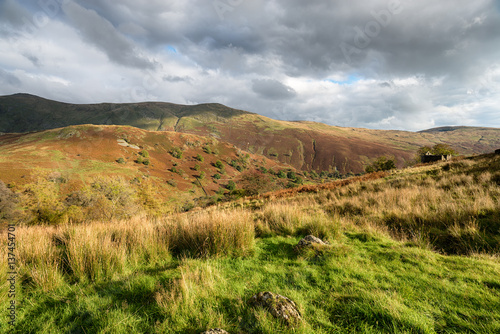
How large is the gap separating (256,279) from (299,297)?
0.86 m

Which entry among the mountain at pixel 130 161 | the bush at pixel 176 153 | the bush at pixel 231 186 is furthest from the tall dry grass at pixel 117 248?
the bush at pixel 176 153

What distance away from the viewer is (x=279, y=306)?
97.9 inches

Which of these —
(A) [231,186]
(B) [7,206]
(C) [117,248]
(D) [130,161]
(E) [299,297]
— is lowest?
(A) [231,186]

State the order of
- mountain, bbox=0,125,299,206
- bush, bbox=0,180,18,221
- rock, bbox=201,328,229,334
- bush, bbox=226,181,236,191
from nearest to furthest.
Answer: rock, bbox=201,328,229,334
bush, bbox=0,180,18,221
mountain, bbox=0,125,299,206
bush, bbox=226,181,236,191

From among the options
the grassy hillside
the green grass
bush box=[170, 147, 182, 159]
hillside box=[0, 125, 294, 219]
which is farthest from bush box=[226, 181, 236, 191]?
the green grass

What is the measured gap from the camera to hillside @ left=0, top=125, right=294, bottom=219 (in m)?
43.6

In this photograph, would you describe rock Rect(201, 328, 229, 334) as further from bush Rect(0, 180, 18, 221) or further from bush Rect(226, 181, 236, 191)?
bush Rect(226, 181, 236, 191)

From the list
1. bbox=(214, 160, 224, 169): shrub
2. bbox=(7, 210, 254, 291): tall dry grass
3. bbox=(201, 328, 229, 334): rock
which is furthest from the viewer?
bbox=(214, 160, 224, 169): shrub

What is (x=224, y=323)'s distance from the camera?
2.38m

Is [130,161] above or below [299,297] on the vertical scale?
below

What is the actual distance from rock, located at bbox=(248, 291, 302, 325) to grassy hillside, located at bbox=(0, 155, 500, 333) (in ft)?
0.31

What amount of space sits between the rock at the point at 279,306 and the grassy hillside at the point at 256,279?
0.09 meters

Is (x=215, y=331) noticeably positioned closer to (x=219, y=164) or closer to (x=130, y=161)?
(x=130, y=161)

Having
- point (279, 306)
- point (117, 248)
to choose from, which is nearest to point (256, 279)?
point (279, 306)
